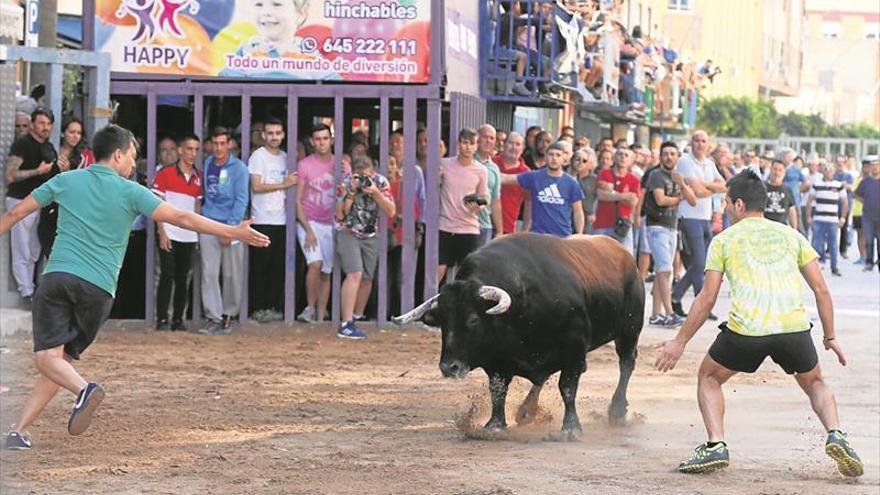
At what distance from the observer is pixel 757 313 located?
9.42 meters

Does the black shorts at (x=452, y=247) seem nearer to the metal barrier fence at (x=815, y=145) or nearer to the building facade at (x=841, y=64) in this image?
the metal barrier fence at (x=815, y=145)

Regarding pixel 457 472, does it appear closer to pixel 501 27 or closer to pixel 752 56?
pixel 501 27

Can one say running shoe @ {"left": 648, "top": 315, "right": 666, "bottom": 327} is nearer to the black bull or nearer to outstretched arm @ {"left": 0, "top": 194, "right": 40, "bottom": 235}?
the black bull

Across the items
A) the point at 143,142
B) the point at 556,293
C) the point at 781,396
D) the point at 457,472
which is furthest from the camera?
the point at 143,142

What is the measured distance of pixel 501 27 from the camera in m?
21.4

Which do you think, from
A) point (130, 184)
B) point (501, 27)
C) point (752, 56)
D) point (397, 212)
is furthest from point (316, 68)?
point (752, 56)

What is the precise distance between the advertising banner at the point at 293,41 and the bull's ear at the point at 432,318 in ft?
19.8

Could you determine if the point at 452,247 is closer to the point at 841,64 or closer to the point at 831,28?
the point at 841,64

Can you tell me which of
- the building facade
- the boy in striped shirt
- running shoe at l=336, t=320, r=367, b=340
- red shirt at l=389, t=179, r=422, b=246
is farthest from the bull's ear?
the building facade

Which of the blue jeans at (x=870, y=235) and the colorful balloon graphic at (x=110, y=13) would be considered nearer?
the colorful balloon graphic at (x=110, y=13)

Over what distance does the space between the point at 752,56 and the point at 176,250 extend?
193ft

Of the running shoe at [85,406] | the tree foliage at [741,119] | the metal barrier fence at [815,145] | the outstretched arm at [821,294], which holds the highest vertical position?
the tree foliage at [741,119]

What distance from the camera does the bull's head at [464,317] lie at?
10516 millimetres

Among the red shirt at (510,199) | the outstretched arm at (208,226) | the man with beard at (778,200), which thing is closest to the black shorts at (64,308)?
the outstretched arm at (208,226)
